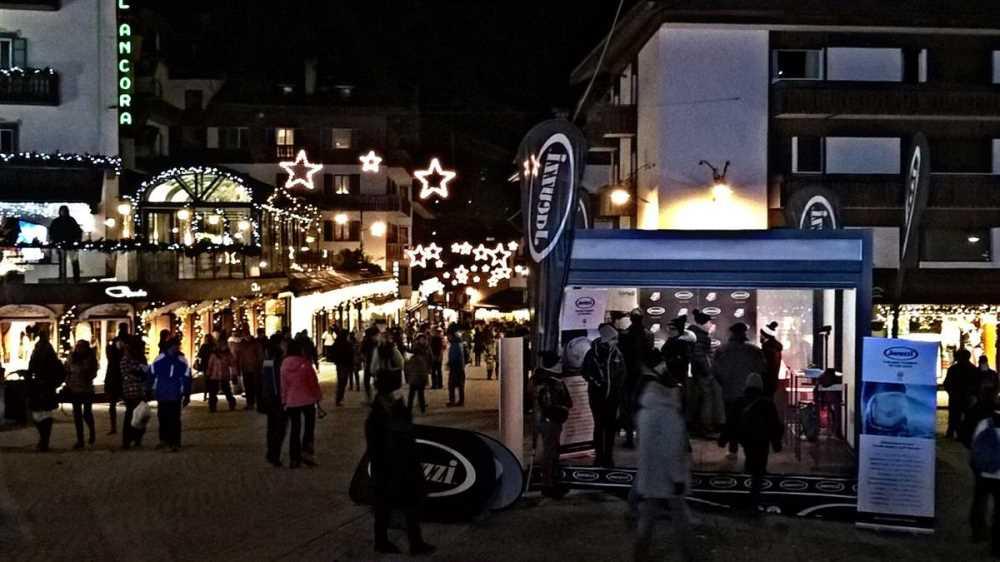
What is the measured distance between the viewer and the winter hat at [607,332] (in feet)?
51.8

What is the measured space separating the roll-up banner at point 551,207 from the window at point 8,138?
25.0m

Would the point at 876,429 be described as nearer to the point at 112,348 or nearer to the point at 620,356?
the point at 620,356

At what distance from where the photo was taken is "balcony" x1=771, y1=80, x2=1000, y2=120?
33.0 meters

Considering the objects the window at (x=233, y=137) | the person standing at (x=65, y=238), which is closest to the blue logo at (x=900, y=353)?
the person standing at (x=65, y=238)

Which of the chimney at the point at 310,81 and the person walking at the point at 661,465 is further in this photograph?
the chimney at the point at 310,81

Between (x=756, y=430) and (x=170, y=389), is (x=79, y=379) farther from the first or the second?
(x=756, y=430)

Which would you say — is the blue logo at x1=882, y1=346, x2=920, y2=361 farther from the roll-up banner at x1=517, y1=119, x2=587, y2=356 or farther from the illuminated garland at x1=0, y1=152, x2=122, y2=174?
the illuminated garland at x1=0, y1=152, x2=122, y2=174

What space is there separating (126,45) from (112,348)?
16.0 metres

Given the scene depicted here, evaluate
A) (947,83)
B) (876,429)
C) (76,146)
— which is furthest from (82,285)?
(947,83)

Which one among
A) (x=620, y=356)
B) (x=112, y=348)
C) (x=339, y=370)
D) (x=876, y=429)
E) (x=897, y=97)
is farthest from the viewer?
(x=897, y=97)

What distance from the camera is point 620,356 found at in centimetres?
1507

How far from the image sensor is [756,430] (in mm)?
12930

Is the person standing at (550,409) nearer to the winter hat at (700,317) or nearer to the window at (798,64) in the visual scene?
the winter hat at (700,317)

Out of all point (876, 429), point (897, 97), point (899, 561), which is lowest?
point (899, 561)
